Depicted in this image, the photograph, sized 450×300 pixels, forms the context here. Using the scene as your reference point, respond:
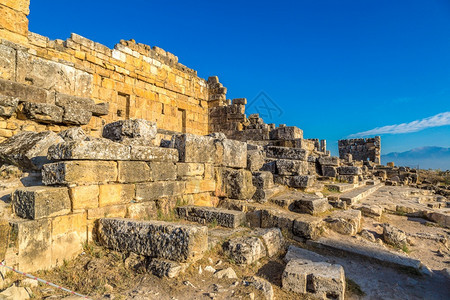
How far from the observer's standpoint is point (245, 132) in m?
13.0

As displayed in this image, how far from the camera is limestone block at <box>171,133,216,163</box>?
5355mm

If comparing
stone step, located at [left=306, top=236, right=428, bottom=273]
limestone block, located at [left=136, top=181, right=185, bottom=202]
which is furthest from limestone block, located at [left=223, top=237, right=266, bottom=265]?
Answer: limestone block, located at [left=136, top=181, right=185, bottom=202]

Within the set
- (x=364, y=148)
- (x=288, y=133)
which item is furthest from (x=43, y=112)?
(x=364, y=148)

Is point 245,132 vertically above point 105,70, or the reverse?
point 105,70

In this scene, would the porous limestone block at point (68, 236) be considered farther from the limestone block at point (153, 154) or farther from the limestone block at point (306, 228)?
the limestone block at point (306, 228)

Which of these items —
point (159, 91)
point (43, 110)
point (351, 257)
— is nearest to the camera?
point (351, 257)

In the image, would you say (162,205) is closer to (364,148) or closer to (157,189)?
(157,189)

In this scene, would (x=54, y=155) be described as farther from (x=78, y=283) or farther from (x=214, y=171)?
(x=214, y=171)

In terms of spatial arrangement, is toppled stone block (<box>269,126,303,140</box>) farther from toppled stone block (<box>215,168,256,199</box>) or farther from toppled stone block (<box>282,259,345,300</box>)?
toppled stone block (<box>282,259,345,300</box>)

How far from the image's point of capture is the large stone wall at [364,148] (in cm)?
2512

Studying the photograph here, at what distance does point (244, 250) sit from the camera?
145 inches

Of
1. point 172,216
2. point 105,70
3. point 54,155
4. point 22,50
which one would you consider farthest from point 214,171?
point 105,70

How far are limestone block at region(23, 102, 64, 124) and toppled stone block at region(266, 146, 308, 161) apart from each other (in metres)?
5.98

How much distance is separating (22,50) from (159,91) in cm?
638
